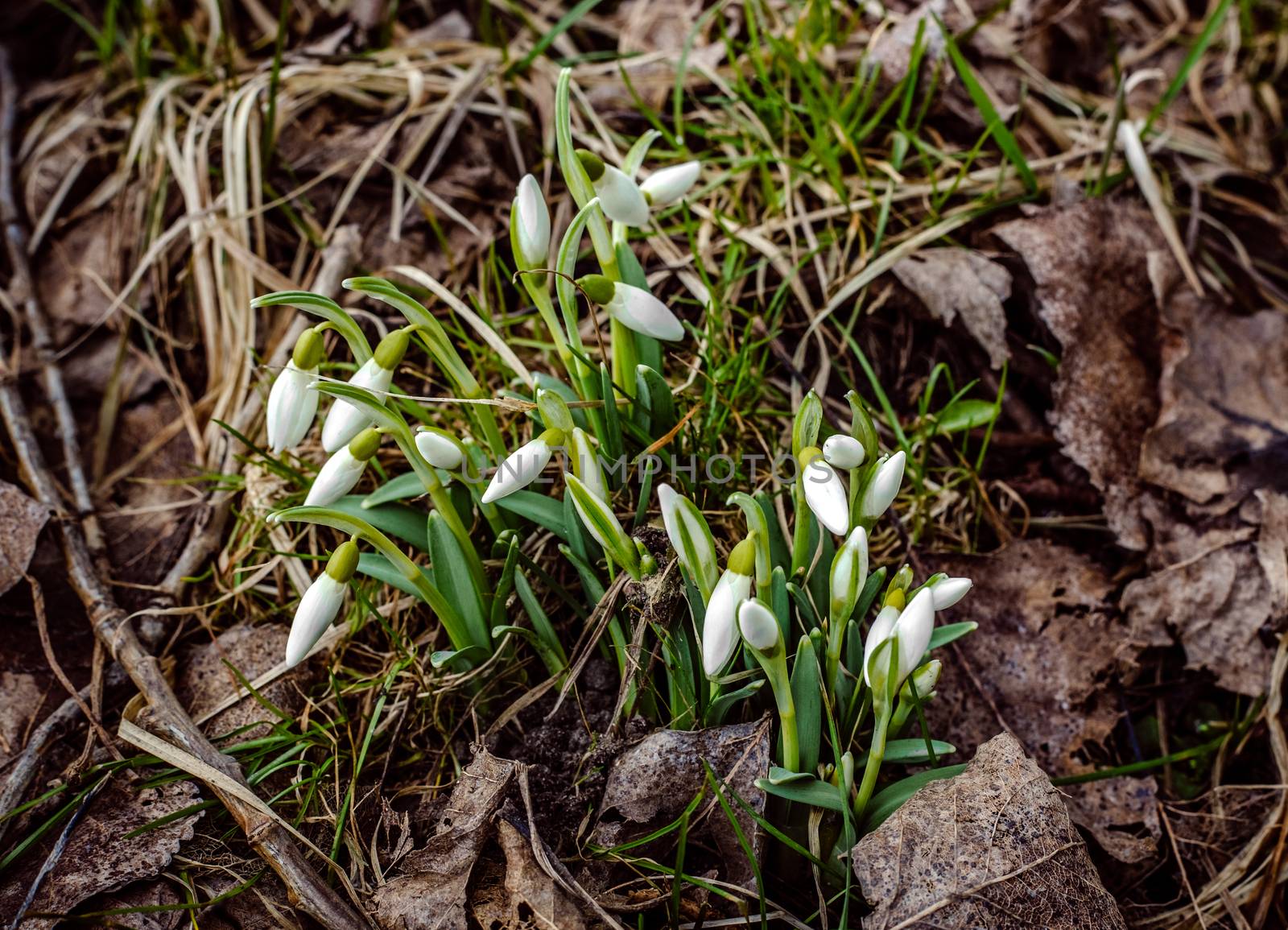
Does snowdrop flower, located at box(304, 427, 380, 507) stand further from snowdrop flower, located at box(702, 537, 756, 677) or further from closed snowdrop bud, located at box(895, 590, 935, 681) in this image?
closed snowdrop bud, located at box(895, 590, 935, 681)

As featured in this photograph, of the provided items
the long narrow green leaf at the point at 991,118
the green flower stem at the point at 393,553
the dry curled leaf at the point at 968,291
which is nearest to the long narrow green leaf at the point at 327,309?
the green flower stem at the point at 393,553

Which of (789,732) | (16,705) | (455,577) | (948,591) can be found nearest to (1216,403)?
(948,591)

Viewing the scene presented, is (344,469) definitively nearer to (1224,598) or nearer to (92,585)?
(92,585)

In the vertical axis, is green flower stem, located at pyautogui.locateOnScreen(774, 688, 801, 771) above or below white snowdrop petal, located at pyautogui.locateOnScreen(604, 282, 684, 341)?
below

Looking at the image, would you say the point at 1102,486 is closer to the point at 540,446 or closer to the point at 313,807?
the point at 540,446

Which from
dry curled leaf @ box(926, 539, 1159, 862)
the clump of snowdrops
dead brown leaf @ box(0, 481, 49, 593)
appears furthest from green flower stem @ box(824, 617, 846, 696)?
dead brown leaf @ box(0, 481, 49, 593)

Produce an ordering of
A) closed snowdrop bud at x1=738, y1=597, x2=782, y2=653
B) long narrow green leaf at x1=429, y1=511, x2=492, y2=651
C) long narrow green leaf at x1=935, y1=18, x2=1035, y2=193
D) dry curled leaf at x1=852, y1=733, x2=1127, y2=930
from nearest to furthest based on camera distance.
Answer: closed snowdrop bud at x1=738, y1=597, x2=782, y2=653
dry curled leaf at x1=852, y1=733, x2=1127, y2=930
long narrow green leaf at x1=429, y1=511, x2=492, y2=651
long narrow green leaf at x1=935, y1=18, x2=1035, y2=193
